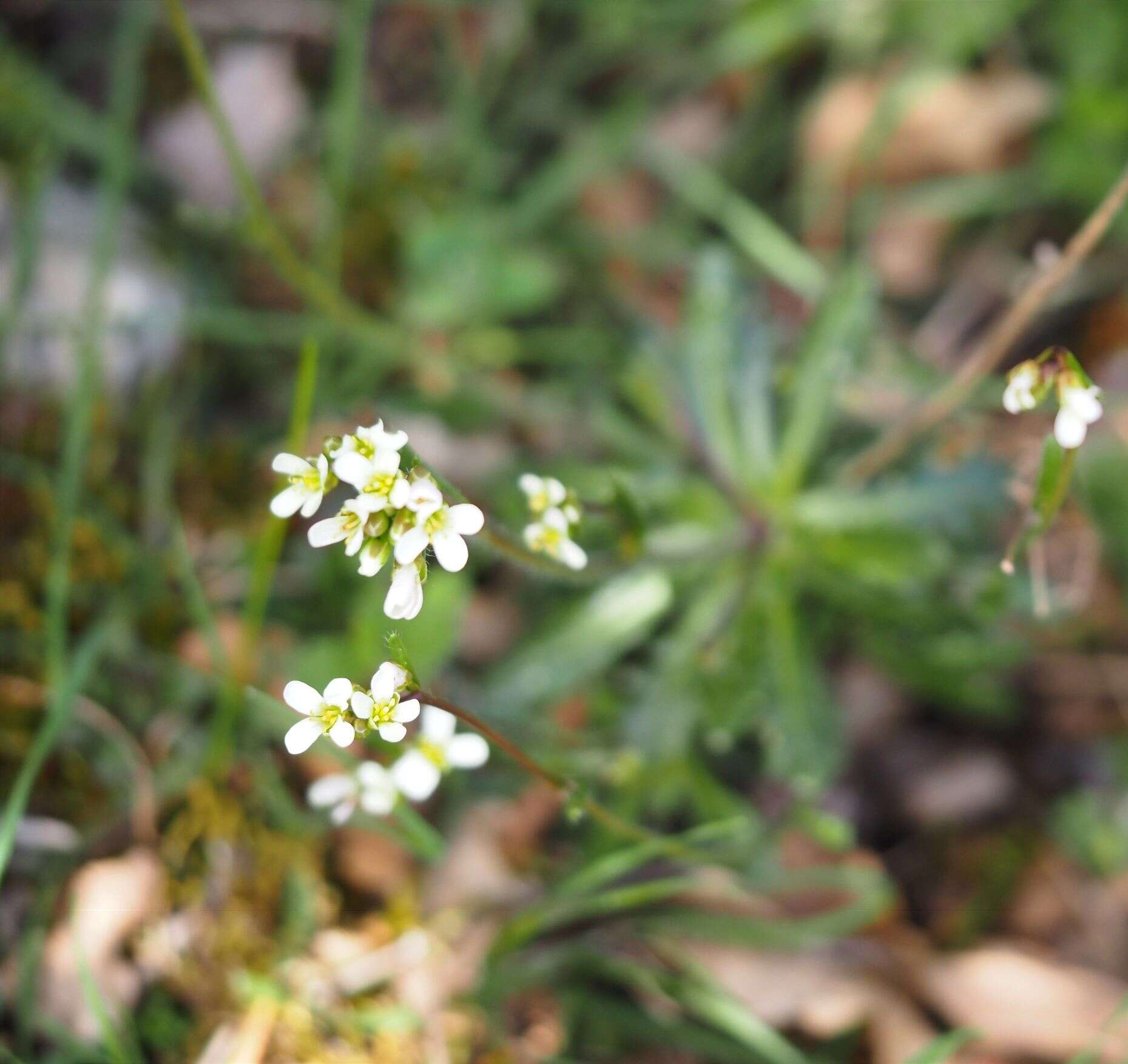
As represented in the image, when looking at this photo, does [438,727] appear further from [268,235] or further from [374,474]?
[268,235]

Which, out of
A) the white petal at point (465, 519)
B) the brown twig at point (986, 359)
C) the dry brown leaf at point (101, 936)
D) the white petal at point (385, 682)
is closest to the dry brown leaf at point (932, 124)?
the brown twig at point (986, 359)

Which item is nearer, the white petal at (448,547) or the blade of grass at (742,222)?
the white petal at (448,547)

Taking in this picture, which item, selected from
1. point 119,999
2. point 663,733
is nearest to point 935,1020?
point 663,733

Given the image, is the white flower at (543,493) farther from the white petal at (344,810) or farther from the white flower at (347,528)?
the white petal at (344,810)

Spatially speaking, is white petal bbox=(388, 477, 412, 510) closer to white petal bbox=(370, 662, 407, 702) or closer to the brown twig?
→ white petal bbox=(370, 662, 407, 702)

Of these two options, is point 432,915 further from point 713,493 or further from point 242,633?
point 713,493

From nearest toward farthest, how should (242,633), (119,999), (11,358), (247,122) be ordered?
(119,999) < (242,633) < (11,358) < (247,122)
